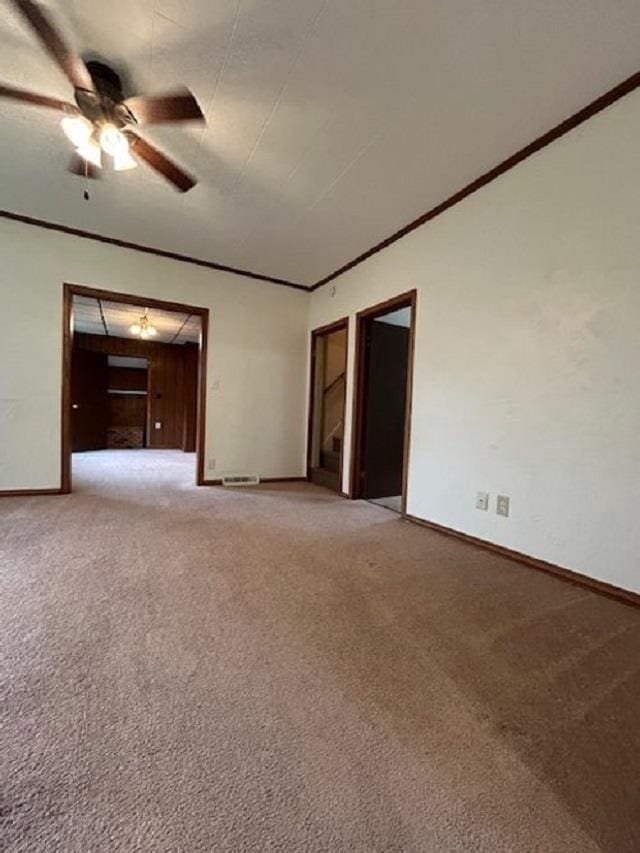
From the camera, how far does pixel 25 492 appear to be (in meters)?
3.47

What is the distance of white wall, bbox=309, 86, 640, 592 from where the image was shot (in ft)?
6.29

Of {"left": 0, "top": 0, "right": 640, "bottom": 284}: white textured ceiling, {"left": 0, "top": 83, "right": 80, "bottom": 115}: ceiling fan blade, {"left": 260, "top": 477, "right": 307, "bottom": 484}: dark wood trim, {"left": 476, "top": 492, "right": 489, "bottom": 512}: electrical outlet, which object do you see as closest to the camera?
{"left": 0, "top": 0, "right": 640, "bottom": 284}: white textured ceiling

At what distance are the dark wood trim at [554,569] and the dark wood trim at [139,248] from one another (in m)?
3.37

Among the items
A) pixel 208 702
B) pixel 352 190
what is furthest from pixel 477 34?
pixel 208 702

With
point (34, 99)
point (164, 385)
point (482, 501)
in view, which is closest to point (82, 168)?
point (34, 99)

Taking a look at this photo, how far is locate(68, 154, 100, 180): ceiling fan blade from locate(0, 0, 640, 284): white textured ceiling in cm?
6

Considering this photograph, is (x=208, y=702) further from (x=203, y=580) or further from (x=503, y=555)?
(x=503, y=555)

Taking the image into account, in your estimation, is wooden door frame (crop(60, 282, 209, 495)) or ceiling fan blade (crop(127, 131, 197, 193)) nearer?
ceiling fan blade (crop(127, 131, 197, 193))

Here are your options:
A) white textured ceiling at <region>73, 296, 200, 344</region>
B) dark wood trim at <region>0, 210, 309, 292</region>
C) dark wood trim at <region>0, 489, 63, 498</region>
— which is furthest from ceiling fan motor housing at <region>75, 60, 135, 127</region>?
white textured ceiling at <region>73, 296, 200, 344</region>

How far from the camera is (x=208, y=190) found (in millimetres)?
2877

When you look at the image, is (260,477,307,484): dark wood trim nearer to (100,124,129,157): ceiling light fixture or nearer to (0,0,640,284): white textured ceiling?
(0,0,640,284): white textured ceiling

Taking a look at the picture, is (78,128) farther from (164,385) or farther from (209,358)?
(164,385)

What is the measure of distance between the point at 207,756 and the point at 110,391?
9.14m

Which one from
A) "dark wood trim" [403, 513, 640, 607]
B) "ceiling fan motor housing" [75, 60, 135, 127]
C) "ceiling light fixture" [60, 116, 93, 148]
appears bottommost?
"dark wood trim" [403, 513, 640, 607]
